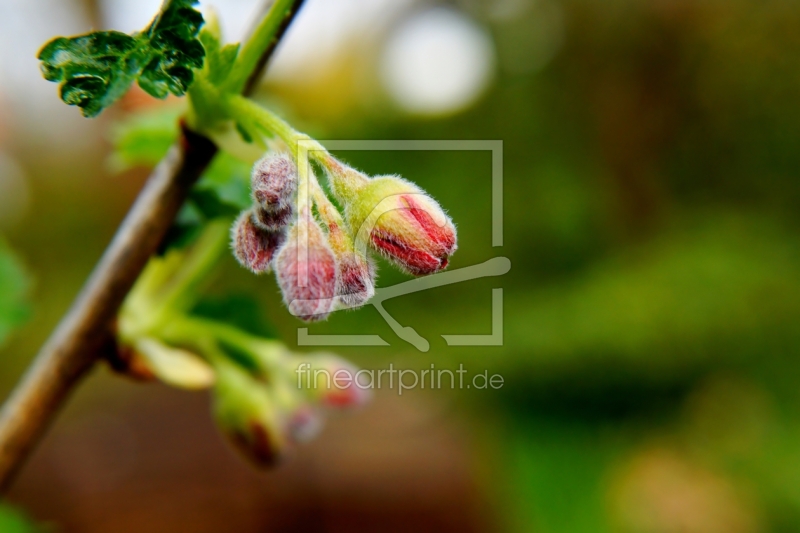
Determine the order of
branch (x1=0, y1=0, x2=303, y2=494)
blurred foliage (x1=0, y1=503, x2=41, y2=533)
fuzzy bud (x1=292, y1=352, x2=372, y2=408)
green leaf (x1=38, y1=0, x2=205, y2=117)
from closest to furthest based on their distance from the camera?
green leaf (x1=38, y1=0, x2=205, y2=117) < branch (x1=0, y1=0, x2=303, y2=494) < blurred foliage (x1=0, y1=503, x2=41, y2=533) < fuzzy bud (x1=292, y1=352, x2=372, y2=408)

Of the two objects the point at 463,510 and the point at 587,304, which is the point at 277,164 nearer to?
the point at 463,510

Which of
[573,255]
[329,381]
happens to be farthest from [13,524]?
[573,255]

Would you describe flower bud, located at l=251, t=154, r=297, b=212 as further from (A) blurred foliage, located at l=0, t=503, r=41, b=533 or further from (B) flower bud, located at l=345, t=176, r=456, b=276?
(A) blurred foliage, located at l=0, t=503, r=41, b=533

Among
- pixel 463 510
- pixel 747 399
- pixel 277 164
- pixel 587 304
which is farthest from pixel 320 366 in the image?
pixel 747 399

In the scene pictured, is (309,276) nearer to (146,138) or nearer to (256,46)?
(256,46)

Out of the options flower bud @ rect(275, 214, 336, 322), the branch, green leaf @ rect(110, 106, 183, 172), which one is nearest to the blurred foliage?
the branch

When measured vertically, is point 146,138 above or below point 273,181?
above
